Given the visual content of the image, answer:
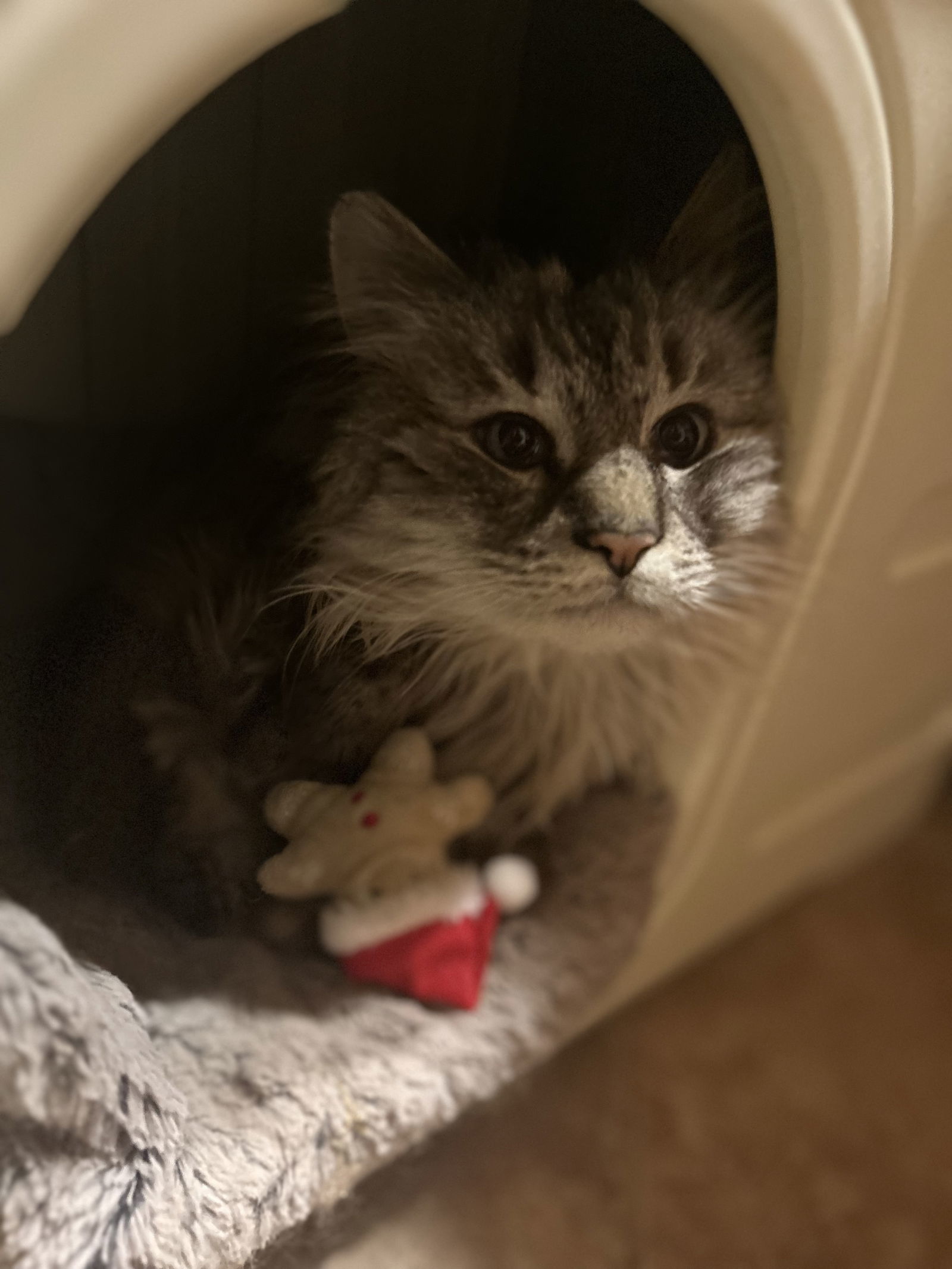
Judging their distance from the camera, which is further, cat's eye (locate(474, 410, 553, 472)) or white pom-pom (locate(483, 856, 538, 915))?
white pom-pom (locate(483, 856, 538, 915))

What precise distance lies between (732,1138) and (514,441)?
3.15ft

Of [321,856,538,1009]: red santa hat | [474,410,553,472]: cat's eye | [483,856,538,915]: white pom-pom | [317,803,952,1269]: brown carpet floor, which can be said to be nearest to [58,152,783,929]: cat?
[474,410,553,472]: cat's eye

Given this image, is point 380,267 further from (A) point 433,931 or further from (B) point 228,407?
(A) point 433,931

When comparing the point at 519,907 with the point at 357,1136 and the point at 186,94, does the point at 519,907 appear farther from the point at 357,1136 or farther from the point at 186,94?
the point at 186,94

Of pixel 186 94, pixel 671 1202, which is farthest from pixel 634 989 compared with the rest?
pixel 186 94

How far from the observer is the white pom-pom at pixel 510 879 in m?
1.00

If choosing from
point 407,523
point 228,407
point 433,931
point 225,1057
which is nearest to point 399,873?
point 433,931

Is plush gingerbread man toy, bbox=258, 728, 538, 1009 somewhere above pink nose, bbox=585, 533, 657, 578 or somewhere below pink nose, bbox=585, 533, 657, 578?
below

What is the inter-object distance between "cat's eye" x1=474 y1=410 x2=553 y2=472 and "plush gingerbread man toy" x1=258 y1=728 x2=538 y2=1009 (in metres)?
0.25

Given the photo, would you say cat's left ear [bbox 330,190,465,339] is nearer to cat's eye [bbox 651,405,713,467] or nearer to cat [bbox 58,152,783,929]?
cat [bbox 58,152,783,929]

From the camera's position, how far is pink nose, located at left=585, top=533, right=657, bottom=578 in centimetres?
74

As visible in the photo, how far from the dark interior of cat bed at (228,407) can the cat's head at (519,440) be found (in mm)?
51

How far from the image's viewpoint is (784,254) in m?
0.79

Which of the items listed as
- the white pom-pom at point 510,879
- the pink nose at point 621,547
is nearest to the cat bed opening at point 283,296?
the white pom-pom at point 510,879
